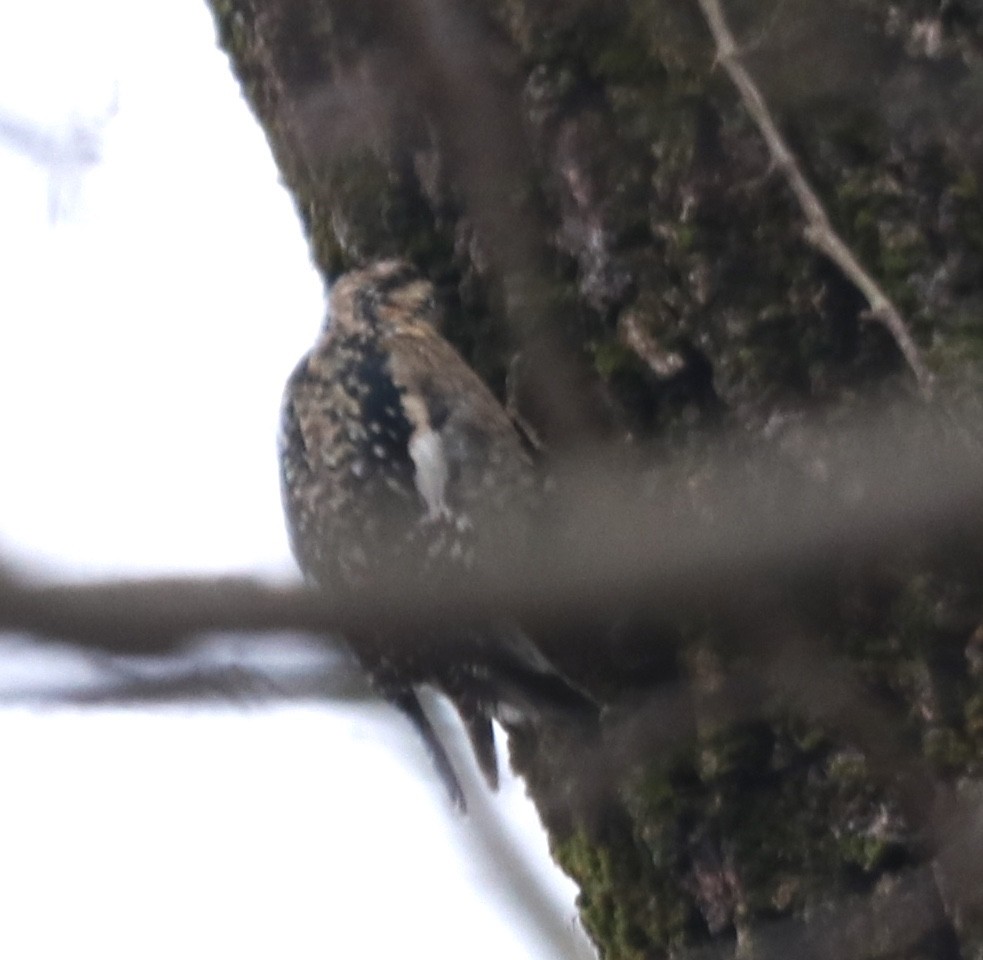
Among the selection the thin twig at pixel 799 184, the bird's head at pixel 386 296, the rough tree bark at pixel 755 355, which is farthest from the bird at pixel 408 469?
the thin twig at pixel 799 184

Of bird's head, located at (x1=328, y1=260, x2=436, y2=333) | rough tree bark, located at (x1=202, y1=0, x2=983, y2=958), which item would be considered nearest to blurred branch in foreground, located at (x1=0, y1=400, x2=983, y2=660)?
rough tree bark, located at (x1=202, y1=0, x2=983, y2=958)

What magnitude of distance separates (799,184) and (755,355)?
0.25 m

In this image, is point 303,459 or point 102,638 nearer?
point 102,638

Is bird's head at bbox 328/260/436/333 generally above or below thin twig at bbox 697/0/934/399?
above

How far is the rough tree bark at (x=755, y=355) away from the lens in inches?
85.2

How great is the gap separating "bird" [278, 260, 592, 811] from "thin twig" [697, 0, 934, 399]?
750 mm

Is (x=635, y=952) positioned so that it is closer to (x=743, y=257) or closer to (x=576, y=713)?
(x=576, y=713)

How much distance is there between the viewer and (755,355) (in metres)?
2.37

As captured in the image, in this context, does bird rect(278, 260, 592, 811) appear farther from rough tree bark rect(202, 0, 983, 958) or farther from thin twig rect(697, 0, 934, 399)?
thin twig rect(697, 0, 934, 399)

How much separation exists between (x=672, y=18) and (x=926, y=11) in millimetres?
393

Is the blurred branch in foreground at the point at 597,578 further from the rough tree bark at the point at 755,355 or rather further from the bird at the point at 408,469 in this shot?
the bird at the point at 408,469

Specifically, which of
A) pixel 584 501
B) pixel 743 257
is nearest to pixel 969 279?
pixel 743 257

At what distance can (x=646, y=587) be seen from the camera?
1066 mm

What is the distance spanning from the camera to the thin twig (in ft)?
7.32
